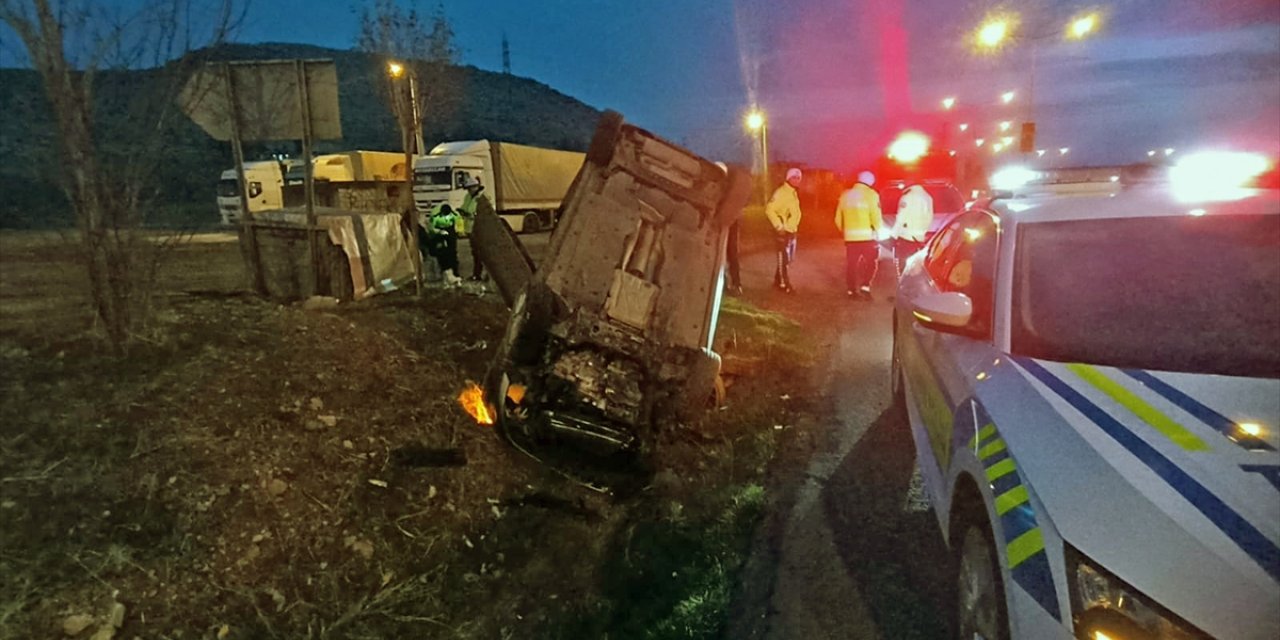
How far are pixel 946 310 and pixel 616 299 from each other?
2.46 meters

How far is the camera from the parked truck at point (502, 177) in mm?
24094

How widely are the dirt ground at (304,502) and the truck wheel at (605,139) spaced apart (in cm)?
187

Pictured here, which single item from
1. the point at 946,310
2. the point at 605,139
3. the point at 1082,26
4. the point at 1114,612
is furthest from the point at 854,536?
the point at 1082,26

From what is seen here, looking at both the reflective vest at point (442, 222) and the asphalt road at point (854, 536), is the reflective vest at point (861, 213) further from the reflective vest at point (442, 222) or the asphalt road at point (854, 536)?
the reflective vest at point (442, 222)

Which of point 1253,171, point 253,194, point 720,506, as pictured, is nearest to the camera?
point 1253,171

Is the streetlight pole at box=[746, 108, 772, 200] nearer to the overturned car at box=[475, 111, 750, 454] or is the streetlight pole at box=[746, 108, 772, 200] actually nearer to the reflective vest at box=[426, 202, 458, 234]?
the reflective vest at box=[426, 202, 458, 234]

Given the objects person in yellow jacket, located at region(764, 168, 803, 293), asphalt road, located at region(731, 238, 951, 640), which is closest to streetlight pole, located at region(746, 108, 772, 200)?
person in yellow jacket, located at region(764, 168, 803, 293)

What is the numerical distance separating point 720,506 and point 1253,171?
3163 mm

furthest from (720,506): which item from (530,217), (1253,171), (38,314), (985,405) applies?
(530,217)

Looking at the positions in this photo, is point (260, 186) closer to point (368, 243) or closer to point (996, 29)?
point (368, 243)

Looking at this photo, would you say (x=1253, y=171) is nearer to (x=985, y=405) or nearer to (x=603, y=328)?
(x=985, y=405)

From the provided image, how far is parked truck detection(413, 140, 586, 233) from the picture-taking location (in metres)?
24.1

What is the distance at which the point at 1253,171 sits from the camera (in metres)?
3.87

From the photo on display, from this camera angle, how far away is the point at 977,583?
279 cm
